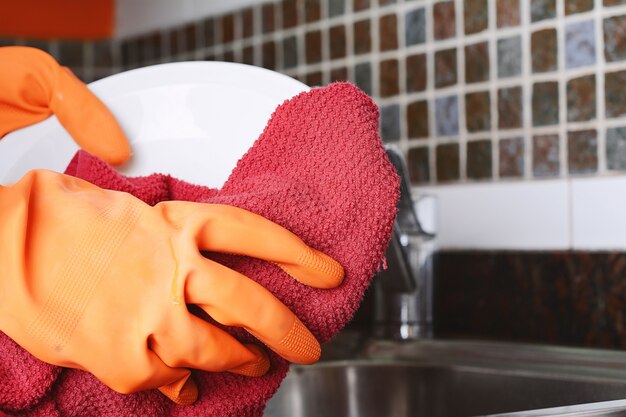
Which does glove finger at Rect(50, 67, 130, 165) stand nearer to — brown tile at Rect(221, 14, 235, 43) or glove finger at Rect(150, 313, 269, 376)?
glove finger at Rect(150, 313, 269, 376)

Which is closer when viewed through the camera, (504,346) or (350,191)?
(350,191)

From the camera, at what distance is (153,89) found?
2.10 feet

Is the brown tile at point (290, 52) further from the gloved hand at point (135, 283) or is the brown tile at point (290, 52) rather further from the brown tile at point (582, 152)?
→ the gloved hand at point (135, 283)

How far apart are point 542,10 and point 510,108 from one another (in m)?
0.10

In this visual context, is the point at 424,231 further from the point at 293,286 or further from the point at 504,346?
the point at 293,286

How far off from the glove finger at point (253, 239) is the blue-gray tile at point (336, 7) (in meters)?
0.70

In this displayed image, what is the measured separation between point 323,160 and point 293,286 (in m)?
0.07

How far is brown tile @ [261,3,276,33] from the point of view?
45.0 inches

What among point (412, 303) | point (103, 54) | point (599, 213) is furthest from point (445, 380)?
point (103, 54)

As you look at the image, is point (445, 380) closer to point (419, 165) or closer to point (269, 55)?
point (419, 165)

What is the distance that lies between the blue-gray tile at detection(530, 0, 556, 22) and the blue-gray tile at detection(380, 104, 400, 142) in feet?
0.64

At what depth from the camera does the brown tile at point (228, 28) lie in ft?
3.94

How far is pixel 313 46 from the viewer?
1088 millimetres

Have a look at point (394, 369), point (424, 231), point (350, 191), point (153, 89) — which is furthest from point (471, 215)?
point (350, 191)
